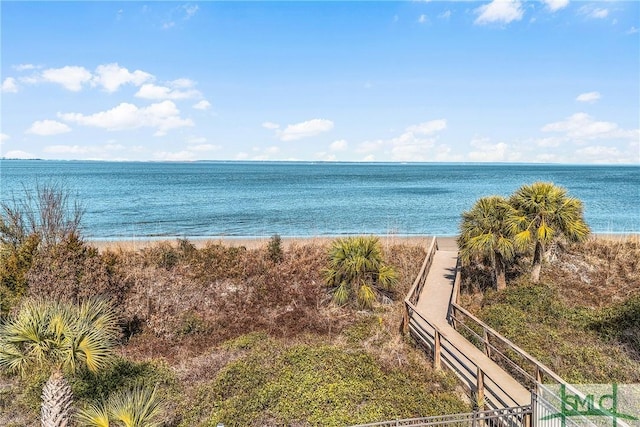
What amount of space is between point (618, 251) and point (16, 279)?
2406 centimetres

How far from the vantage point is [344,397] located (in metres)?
7.47

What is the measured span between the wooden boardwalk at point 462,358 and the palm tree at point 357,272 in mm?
1493

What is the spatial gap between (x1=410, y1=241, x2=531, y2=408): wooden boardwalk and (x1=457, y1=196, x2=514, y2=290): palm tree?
5.59ft

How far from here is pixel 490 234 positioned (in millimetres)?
14312

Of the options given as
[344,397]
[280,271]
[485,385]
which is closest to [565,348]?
[485,385]

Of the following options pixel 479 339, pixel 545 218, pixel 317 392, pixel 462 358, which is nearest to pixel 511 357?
pixel 479 339

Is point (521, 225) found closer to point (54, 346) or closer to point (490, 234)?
point (490, 234)

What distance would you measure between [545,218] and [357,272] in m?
7.05

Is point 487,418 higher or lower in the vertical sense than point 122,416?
lower

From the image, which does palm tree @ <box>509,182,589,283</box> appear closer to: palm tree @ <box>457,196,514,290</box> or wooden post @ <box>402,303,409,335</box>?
palm tree @ <box>457,196,514,290</box>

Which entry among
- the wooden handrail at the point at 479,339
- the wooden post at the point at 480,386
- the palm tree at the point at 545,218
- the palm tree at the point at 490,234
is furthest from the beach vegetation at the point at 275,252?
the wooden post at the point at 480,386

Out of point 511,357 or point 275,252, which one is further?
point 275,252

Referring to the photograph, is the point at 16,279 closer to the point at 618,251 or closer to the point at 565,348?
the point at 565,348

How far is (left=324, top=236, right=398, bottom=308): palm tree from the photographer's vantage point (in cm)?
1412
